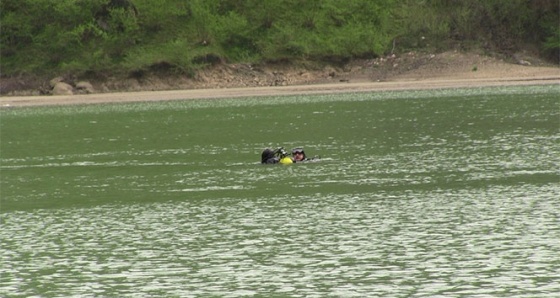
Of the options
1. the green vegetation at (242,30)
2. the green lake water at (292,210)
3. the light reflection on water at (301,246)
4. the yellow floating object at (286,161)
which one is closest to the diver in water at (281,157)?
the yellow floating object at (286,161)

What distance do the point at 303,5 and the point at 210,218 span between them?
69.4m

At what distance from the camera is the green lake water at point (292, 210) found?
17.9 metres

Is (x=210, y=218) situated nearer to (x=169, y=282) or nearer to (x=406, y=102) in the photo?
(x=169, y=282)

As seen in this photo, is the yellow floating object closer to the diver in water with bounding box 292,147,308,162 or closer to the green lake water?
the diver in water with bounding box 292,147,308,162

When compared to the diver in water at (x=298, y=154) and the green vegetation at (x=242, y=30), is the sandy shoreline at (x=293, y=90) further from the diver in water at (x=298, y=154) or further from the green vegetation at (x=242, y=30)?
the diver in water at (x=298, y=154)

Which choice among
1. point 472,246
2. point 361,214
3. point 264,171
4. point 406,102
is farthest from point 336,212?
point 406,102

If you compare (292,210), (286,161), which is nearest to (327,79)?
(286,161)

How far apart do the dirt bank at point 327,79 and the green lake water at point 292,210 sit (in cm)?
2642

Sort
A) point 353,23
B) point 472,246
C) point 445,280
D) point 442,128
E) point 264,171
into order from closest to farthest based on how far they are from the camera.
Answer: point 445,280
point 472,246
point 264,171
point 442,128
point 353,23

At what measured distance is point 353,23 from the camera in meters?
90.9

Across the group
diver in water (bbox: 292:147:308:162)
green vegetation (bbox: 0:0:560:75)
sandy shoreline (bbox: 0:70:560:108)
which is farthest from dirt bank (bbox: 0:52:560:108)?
diver in water (bbox: 292:147:308:162)

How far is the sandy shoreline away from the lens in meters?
75.4

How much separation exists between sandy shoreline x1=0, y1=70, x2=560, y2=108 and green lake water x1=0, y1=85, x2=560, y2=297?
2449 centimetres

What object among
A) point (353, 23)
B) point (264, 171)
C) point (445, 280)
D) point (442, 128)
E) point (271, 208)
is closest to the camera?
point (445, 280)
